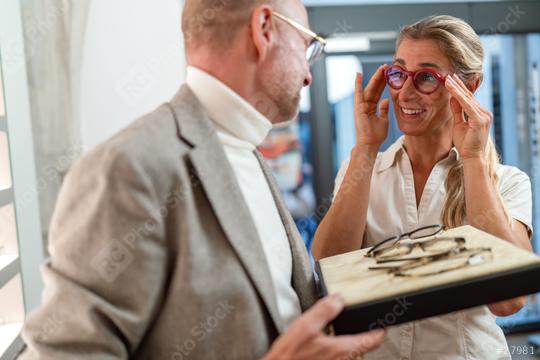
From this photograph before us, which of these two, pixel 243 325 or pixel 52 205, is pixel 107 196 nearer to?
pixel 243 325

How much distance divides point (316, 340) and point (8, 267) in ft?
2.88

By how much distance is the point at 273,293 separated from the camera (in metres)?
0.87

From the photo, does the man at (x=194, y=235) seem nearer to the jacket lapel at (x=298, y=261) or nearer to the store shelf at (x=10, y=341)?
the jacket lapel at (x=298, y=261)

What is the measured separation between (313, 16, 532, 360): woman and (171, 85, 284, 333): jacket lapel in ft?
1.81

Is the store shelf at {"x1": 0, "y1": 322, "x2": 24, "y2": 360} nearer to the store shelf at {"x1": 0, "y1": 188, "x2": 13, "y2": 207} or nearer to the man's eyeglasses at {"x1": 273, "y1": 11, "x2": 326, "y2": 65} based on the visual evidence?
the store shelf at {"x1": 0, "y1": 188, "x2": 13, "y2": 207}

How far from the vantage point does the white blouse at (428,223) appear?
130 cm

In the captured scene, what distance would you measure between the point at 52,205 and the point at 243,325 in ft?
3.86

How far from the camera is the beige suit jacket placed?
741mm

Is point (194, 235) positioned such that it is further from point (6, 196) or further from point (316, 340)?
point (6, 196)

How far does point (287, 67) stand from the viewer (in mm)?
1008

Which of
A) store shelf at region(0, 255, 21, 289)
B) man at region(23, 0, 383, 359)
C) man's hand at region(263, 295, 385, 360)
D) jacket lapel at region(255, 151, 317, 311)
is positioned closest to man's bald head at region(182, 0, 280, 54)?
man at region(23, 0, 383, 359)

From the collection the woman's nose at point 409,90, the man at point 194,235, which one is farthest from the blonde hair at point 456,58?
the man at point 194,235

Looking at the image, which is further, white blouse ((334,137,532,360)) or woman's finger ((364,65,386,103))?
woman's finger ((364,65,386,103))

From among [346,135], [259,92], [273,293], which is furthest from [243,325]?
→ [346,135]
